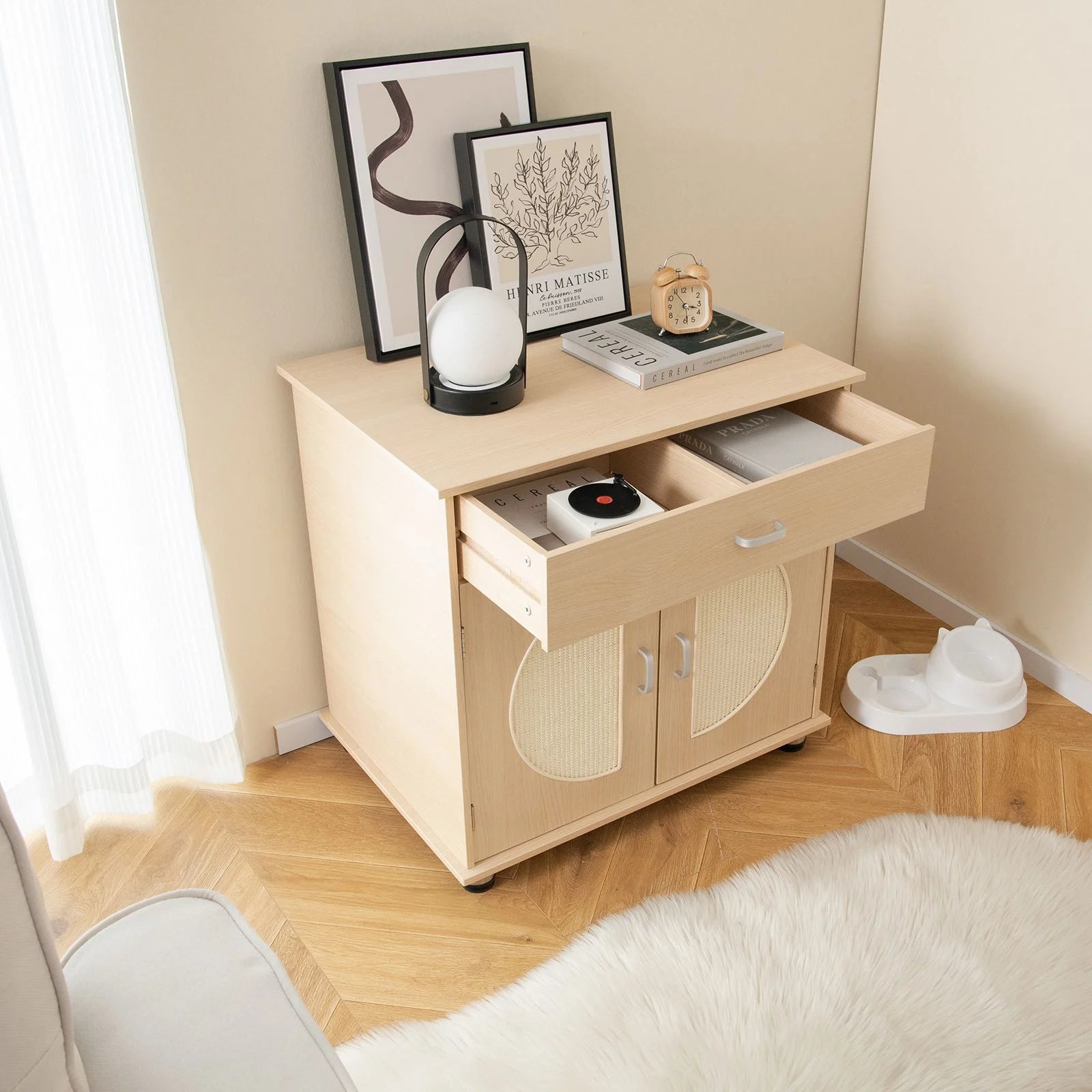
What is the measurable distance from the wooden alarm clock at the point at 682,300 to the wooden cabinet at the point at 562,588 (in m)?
0.11

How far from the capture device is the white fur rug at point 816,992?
1445 mm

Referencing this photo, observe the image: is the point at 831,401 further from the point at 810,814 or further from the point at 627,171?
the point at 810,814

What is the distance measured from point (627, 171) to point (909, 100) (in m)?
0.60

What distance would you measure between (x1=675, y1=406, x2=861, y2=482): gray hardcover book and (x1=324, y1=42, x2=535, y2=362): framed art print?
45 centimetres

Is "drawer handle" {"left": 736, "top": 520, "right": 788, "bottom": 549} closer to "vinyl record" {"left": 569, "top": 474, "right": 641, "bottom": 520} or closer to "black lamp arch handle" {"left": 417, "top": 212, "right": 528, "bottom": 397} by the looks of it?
"vinyl record" {"left": 569, "top": 474, "right": 641, "bottom": 520}

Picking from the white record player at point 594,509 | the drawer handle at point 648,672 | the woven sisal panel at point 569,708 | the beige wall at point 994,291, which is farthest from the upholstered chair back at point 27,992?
the beige wall at point 994,291

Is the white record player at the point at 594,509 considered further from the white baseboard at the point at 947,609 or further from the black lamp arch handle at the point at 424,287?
the white baseboard at the point at 947,609

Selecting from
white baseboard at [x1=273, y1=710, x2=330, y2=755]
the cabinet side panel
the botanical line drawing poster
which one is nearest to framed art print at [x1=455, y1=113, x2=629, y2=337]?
the botanical line drawing poster

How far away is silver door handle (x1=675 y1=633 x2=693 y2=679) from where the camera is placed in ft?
5.74

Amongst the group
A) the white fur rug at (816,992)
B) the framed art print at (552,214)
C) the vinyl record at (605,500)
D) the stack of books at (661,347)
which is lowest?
the white fur rug at (816,992)

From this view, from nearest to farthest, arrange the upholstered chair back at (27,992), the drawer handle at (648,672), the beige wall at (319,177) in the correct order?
the upholstered chair back at (27,992)
the beige wall at (319,177)
the drawer handle at (648,672)

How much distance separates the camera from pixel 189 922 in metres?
0.95

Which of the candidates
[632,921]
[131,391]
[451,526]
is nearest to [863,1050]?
[632,921]

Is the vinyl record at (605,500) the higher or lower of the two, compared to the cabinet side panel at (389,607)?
higher
